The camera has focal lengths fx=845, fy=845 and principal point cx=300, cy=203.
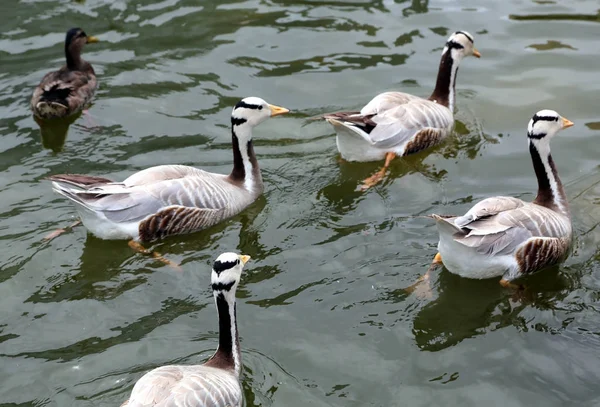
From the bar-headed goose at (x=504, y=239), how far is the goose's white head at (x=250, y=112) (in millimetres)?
2867

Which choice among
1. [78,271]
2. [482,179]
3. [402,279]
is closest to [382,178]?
[482,179]

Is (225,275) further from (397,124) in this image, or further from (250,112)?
(397,124)

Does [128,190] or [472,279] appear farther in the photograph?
[128,190]

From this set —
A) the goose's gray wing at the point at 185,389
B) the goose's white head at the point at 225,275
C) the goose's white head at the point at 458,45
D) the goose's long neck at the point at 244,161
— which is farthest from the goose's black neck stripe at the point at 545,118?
the goose's gray wing at the point at 185,389

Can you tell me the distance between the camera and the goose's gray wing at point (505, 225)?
26.7ft

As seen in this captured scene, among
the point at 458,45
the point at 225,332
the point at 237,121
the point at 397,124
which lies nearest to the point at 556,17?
the point at 458,45

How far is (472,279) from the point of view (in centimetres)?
854

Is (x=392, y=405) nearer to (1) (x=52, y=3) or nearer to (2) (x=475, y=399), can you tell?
(2) (x=475, y=399)

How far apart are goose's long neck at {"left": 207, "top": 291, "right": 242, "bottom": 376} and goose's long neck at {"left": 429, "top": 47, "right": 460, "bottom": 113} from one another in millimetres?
5613

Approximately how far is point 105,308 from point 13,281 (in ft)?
3.67

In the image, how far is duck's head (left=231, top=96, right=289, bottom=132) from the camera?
10031 millimetres

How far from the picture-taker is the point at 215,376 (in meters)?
6.68

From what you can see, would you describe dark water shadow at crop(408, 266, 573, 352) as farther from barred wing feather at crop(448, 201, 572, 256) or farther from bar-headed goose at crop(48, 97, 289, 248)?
bar-headed goose at crop(48, 97, 289, 248)

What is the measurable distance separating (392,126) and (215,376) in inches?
198
